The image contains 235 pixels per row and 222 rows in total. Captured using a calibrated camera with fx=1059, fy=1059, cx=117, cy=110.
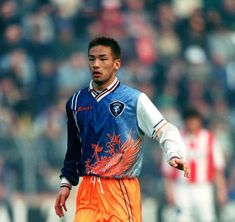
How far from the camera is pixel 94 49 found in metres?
7.39

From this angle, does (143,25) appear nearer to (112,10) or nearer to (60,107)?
(112,10)

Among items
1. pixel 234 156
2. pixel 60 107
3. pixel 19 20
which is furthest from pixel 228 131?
pixel 19 20

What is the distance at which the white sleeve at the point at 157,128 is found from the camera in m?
7.14

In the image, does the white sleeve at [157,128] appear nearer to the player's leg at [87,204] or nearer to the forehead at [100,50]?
the forehead at [100,50]

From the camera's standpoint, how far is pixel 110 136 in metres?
7.34

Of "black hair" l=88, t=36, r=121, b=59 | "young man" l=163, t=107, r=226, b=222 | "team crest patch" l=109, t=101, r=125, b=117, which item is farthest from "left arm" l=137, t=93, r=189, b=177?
"young man" l=163, t=107, r=226, b=222

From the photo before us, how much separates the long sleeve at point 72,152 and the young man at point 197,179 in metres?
5.84

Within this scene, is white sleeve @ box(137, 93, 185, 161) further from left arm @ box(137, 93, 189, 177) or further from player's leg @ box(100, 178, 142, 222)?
player's leg @ box(100, 178, 142, 222)

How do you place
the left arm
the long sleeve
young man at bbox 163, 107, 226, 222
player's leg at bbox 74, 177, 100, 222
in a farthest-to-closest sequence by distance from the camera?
young man at bbox 163, 107, 226, 222 < the long sleeve < player's leg at bbox 74, 177, 100, 222 < the left arm

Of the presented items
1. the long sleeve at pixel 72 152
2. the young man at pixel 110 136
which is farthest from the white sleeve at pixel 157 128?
the long sleeve at pixel 72 152

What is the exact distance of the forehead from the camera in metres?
7.38

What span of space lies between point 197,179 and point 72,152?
20.8 feet

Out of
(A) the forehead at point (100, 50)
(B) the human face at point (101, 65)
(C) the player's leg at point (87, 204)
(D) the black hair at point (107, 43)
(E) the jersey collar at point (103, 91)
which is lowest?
(C) the player's leg at point (87, 204)

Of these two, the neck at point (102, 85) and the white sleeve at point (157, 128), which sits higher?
the neck at point (102, 85)
